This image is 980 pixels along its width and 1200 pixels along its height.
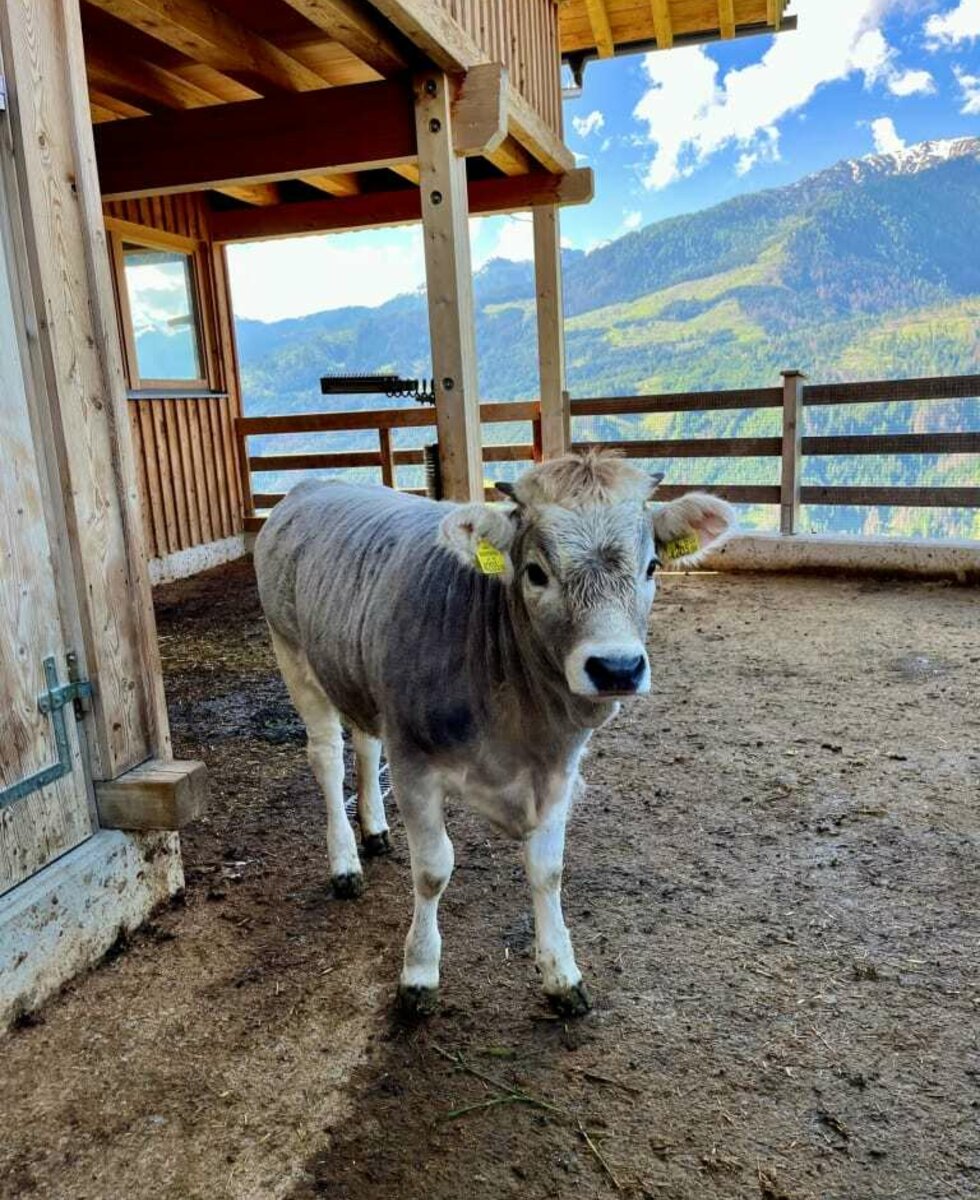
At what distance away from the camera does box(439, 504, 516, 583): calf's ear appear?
192 cm

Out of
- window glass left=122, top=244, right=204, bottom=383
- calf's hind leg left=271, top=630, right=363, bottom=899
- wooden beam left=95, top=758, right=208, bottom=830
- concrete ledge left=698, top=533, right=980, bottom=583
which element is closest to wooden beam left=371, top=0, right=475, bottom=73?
calf's hind leg left=271, top=630, right=363, bottom=899

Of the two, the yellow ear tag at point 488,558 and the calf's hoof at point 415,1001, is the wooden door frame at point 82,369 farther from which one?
the yellow ear tag at point 488,558

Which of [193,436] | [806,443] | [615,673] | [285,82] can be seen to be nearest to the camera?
[615,673]

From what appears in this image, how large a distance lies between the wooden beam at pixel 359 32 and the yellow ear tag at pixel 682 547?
290 cm

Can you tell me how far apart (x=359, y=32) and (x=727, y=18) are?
4.53 meters

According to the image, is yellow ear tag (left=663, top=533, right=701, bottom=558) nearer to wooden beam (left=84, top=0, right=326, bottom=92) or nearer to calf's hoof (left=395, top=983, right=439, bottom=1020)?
calf's hoof (left=395, top=983, right=439, bottom=1020)

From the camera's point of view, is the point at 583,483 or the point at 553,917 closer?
the point at 583,483

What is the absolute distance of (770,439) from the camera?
24.7ft

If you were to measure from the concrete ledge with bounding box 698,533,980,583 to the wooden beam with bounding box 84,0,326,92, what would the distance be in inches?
163

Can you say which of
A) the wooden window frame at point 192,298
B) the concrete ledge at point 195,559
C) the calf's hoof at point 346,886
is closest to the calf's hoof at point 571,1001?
the calf's hoof at point 346,886

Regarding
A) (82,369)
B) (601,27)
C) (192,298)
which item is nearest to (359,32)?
(82,369)

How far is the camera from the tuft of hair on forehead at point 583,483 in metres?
1.84

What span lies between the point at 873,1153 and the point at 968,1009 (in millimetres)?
589

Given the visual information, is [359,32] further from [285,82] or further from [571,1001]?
[571,1001]
